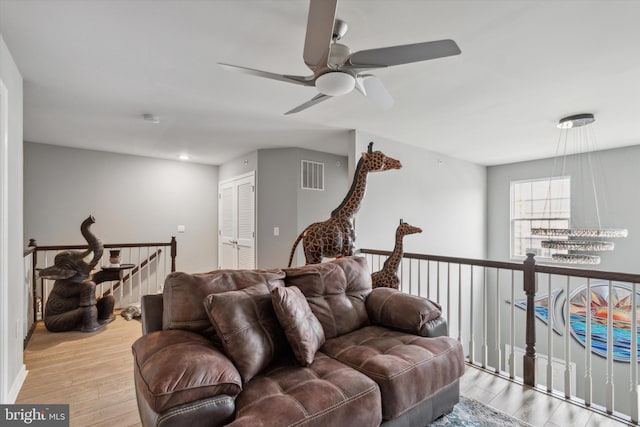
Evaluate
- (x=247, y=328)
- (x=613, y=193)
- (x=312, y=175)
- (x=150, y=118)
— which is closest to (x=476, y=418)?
(x=247, y=328)

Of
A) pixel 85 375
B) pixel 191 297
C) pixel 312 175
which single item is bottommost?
pixel 85 375

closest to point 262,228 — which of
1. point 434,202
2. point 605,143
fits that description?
point 434,202

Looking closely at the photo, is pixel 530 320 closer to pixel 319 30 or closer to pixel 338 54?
pixel 338 54

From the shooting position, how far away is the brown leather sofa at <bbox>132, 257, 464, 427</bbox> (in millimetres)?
1243

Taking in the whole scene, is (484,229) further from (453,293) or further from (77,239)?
(77,239)

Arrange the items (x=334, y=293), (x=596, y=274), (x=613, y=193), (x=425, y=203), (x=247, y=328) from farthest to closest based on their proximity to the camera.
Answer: (x=425, y=203), (x=613, y=193), (x=334, y=293), (x=596, y=274), (x=247, y=328)

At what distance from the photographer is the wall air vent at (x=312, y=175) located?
483 centimetres

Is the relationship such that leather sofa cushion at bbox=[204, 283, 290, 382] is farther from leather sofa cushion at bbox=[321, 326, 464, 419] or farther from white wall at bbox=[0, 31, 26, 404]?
white wall at bbox=[0, 31, 26, 404]

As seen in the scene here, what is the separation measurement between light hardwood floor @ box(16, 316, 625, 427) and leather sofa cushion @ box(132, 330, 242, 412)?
98 centimetres

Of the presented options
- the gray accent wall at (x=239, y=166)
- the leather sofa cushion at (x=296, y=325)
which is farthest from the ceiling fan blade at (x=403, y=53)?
the gray accent wall at (x=239, y=166)

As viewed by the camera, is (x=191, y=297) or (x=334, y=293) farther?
(x=334, y=293)

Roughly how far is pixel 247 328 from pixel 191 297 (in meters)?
0.39

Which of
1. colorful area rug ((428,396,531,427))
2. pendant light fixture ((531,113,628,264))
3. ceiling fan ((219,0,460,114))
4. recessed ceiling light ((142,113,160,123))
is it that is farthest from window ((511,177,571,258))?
recessed ceiling light ((142,113,160,123))

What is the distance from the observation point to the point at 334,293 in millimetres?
2266
